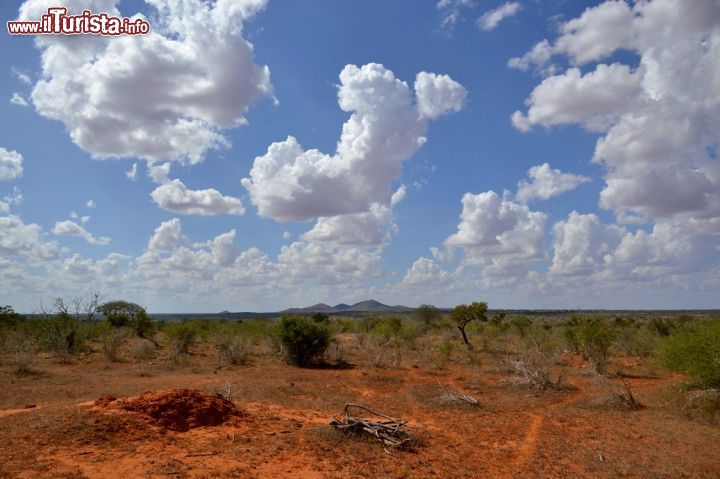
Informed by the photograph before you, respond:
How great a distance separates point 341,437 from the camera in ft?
31.7

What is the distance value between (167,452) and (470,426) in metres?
7.09

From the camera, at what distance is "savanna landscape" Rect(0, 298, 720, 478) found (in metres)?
8.27

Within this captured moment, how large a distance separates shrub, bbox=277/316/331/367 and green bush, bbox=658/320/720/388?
15.0 metres

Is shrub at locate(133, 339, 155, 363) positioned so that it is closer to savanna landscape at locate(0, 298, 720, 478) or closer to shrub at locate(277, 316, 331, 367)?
savanna landscape at locate(0, 298, 720, 478)

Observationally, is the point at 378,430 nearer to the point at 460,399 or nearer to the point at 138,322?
the point at 460,399

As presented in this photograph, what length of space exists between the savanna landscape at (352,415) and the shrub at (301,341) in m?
0.07

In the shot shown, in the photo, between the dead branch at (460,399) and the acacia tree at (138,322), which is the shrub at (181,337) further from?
the dead branch at (460,399)

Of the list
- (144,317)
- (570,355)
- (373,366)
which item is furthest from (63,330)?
(570,355)

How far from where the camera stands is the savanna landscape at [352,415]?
27.1 ft

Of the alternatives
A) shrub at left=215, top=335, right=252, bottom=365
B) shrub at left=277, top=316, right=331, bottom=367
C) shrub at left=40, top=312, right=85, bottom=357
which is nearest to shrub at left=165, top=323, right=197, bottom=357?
shrub at left=215, top=335, right=252, bottom=365

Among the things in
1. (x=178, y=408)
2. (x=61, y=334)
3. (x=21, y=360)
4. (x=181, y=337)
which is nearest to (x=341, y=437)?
(x=178, y=408)

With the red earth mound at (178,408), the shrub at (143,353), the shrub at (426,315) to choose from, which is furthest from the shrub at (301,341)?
the shrub at (426,315)

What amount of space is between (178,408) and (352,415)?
456cm

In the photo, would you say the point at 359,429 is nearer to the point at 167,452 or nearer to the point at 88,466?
the point at 167,452
